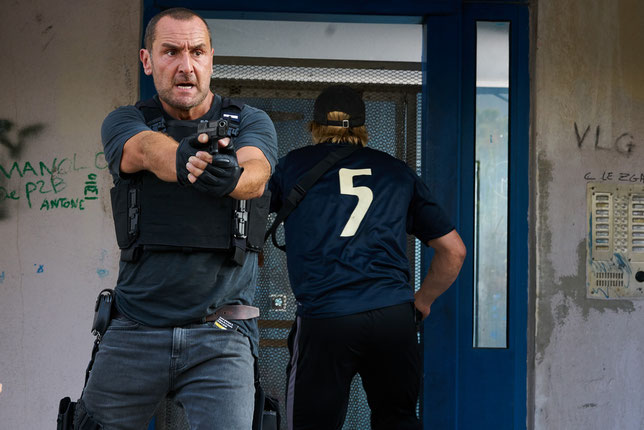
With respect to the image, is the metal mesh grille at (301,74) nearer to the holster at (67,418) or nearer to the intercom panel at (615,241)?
the intercom panel at (615,241)

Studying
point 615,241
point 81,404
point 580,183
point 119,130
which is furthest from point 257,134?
point 615,241

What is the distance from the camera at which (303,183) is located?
2891mm

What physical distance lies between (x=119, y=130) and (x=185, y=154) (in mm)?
424

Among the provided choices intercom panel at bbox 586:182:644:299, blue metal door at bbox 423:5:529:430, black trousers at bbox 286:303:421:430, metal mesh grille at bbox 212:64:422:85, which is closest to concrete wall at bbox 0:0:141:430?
metal mesh grille at bbox 212:64:422:85

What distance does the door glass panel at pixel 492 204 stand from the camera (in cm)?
376

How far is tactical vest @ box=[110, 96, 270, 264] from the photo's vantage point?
6.93ft

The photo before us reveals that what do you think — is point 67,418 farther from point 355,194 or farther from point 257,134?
point 355,194

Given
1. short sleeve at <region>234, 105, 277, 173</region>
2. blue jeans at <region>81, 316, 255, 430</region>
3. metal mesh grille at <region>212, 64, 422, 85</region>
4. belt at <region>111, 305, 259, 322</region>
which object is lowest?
blue jeans at <region>81, 316, 255, 430</region>

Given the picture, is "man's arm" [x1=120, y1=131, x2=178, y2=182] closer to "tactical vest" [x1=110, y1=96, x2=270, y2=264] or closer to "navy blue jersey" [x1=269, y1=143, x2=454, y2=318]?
"tactical vest" [x1=110, y1=96, x2=270, y2=264]

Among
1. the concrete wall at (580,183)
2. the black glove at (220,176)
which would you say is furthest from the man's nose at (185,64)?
the concrete wall at (580,183)

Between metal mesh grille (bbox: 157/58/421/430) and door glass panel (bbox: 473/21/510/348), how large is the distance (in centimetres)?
34

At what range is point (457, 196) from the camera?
3719mm

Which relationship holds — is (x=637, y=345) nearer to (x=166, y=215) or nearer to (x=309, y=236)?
(x=309, y=236)

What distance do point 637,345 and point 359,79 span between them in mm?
2058
